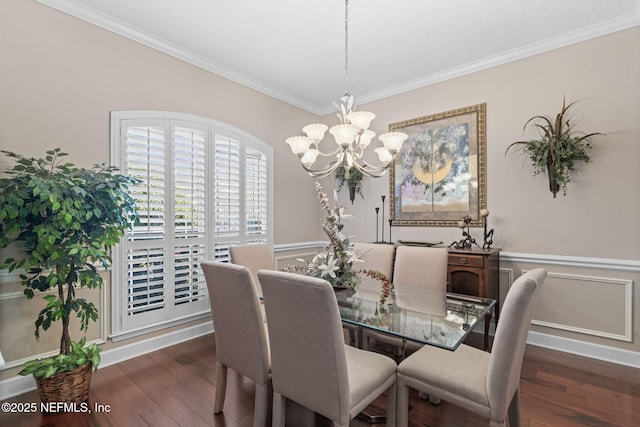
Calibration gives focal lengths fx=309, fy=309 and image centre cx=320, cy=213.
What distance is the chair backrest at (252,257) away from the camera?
2881 mm

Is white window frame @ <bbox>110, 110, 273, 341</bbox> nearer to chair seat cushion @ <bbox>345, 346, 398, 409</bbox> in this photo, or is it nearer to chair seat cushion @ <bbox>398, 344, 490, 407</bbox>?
chair seat cushion @ <bbox>345, 346, 398, 409</bbox>

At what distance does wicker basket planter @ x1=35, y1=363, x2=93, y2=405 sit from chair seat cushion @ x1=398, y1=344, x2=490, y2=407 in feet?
7.08

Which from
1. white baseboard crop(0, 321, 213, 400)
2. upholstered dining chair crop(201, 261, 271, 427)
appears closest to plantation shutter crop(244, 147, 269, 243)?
white baseboard crop(0, 321, 213, 400)

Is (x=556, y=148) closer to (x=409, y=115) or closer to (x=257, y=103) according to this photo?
(x=409, y=115)

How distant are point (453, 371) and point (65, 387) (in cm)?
246

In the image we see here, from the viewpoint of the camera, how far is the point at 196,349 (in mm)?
3078

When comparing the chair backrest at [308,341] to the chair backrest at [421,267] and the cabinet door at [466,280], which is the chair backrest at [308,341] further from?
the cabinet door at [466,280]

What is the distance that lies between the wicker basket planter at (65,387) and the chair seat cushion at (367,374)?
1.88 m

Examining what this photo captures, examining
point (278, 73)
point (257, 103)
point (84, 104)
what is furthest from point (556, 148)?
point (84, 104)

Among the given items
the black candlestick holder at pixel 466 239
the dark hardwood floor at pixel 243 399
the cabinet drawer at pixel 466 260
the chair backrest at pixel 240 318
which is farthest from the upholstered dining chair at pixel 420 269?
the chair backrest at pixel 240 318

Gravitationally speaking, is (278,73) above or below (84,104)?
above

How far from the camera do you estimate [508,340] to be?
138cm

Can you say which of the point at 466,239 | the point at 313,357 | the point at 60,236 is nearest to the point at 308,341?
the point at 313,357

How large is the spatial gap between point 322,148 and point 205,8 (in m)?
2.71
